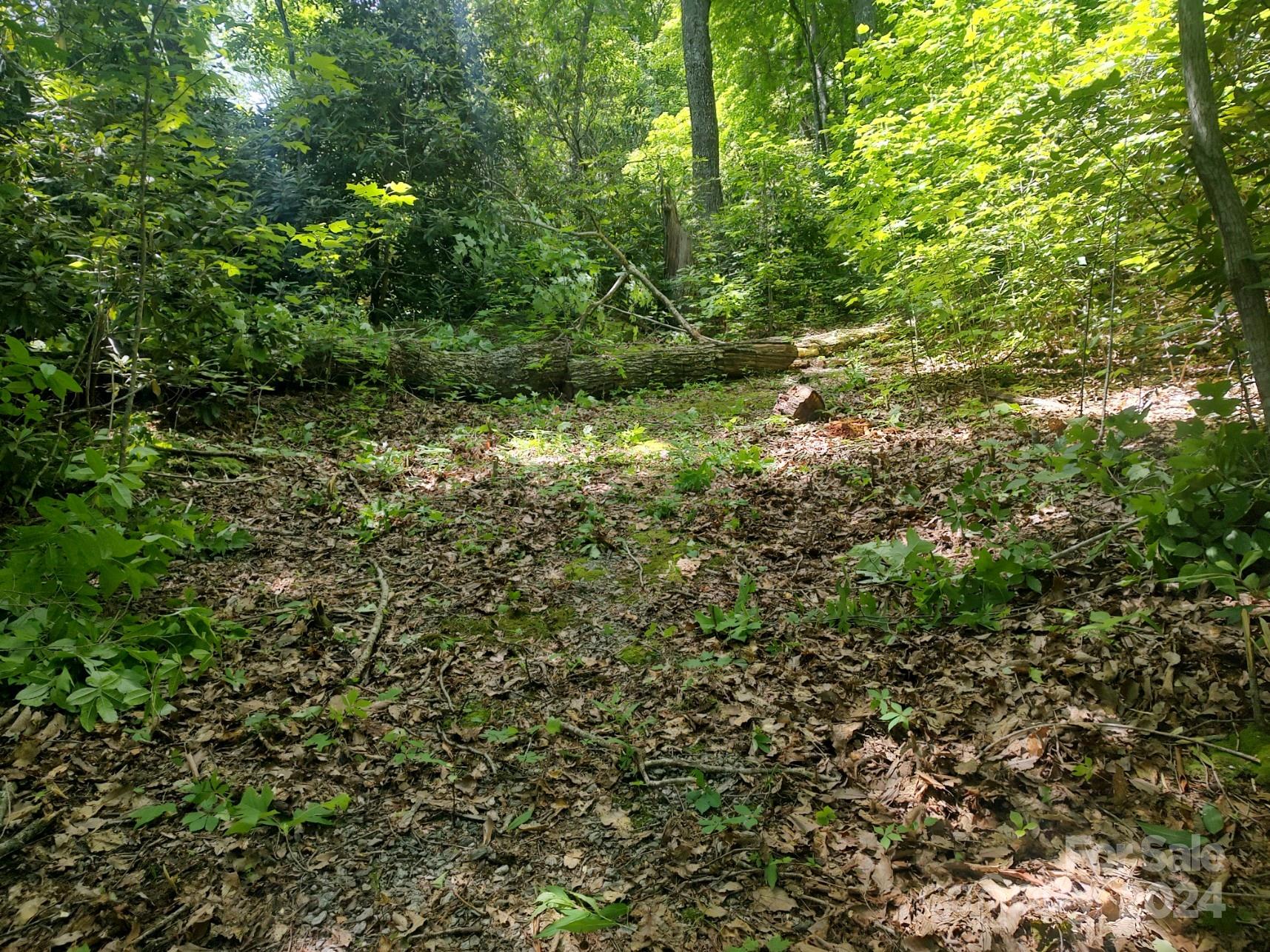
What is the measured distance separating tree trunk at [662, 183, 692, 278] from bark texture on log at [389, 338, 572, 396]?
4.81m

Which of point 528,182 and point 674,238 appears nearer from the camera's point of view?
point 528,182

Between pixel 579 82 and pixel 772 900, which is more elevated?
pixel 579 82

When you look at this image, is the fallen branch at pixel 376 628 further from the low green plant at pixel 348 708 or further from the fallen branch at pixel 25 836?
the fallen branch at pixel 25 836

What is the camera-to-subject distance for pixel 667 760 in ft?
8.21

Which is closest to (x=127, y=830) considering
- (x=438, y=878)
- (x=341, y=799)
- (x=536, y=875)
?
(x=341, y=799)

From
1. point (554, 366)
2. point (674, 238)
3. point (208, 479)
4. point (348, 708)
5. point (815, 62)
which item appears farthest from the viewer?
point (815, 62)

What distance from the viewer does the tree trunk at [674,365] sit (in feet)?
28.1

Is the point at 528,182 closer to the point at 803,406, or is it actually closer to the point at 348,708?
the point at 803,406

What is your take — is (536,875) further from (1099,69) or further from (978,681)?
(1099,69)

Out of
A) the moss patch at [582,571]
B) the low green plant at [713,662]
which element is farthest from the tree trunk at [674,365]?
the low green plant at [713,662]

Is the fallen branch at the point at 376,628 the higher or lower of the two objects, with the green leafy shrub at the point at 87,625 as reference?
lower

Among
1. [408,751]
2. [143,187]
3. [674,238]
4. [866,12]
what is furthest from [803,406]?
[866,12]

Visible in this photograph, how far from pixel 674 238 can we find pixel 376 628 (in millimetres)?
10948

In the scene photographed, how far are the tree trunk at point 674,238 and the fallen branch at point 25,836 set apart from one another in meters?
11.8
